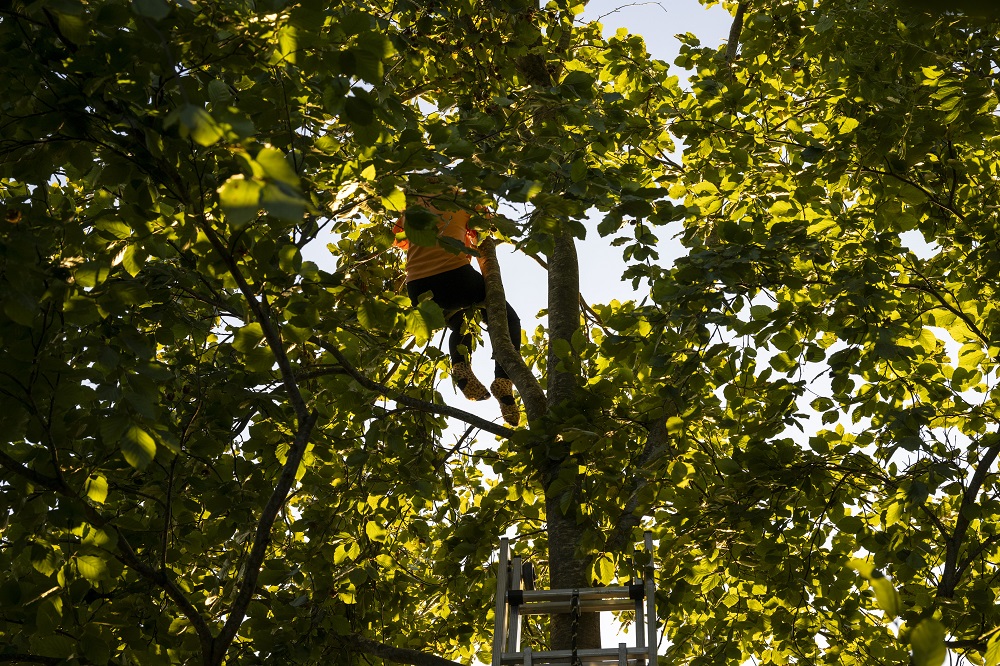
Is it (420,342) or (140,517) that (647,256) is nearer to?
(420,342)

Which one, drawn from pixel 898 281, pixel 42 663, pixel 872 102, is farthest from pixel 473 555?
pixel 872 102

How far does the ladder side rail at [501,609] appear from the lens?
422 centimetres

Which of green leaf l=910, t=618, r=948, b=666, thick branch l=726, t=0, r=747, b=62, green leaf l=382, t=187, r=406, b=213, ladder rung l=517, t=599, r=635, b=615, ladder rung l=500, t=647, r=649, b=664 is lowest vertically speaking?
green leaf l=910, t=618, r=948, b=666

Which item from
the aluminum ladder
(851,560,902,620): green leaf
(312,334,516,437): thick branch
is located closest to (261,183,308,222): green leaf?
(851,560,902,620): green leaf

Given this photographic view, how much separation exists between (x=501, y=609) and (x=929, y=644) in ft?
11.5

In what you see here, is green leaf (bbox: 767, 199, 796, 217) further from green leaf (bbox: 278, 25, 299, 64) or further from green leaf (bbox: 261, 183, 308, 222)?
green leaf (bbox: 261, 183, 308, 222)

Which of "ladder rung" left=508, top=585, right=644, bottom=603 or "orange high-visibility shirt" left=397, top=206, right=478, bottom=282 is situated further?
"orange high-visibility shirt" left=397, top=206, right=478, bottom=282

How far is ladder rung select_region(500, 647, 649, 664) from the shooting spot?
13.3 feet

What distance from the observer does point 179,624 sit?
416 centimetres

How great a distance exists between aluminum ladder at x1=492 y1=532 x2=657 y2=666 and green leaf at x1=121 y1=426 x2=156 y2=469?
6.59 feet

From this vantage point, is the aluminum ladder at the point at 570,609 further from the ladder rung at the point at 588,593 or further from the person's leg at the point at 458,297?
the person's leg at the point at 458,297

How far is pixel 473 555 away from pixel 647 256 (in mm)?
1993

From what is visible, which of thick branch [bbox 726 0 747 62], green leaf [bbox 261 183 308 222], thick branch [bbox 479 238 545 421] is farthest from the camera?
thick branch [bbox 726 0 747 62]

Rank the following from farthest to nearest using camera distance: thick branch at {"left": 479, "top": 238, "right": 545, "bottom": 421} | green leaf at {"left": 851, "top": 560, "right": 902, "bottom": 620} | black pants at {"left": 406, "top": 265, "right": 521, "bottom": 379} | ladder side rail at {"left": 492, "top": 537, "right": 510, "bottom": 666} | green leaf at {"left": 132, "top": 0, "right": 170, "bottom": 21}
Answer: black pants at {"left": 406, "top": 265, "right": 521, "bottom": 379}, thick branch at {"left": 479, "top": 238, "right": 545, "bottom": 421}, ladder side rail at {"left": 492, "top": 537, "right": 510, "bottom": 666}, green leaf at {"left": 132, "top": 0, "right": 170, "bottom": 21}, green leaf at {"left": 851, "top": 560, "right": 902, "bottom": 620}
